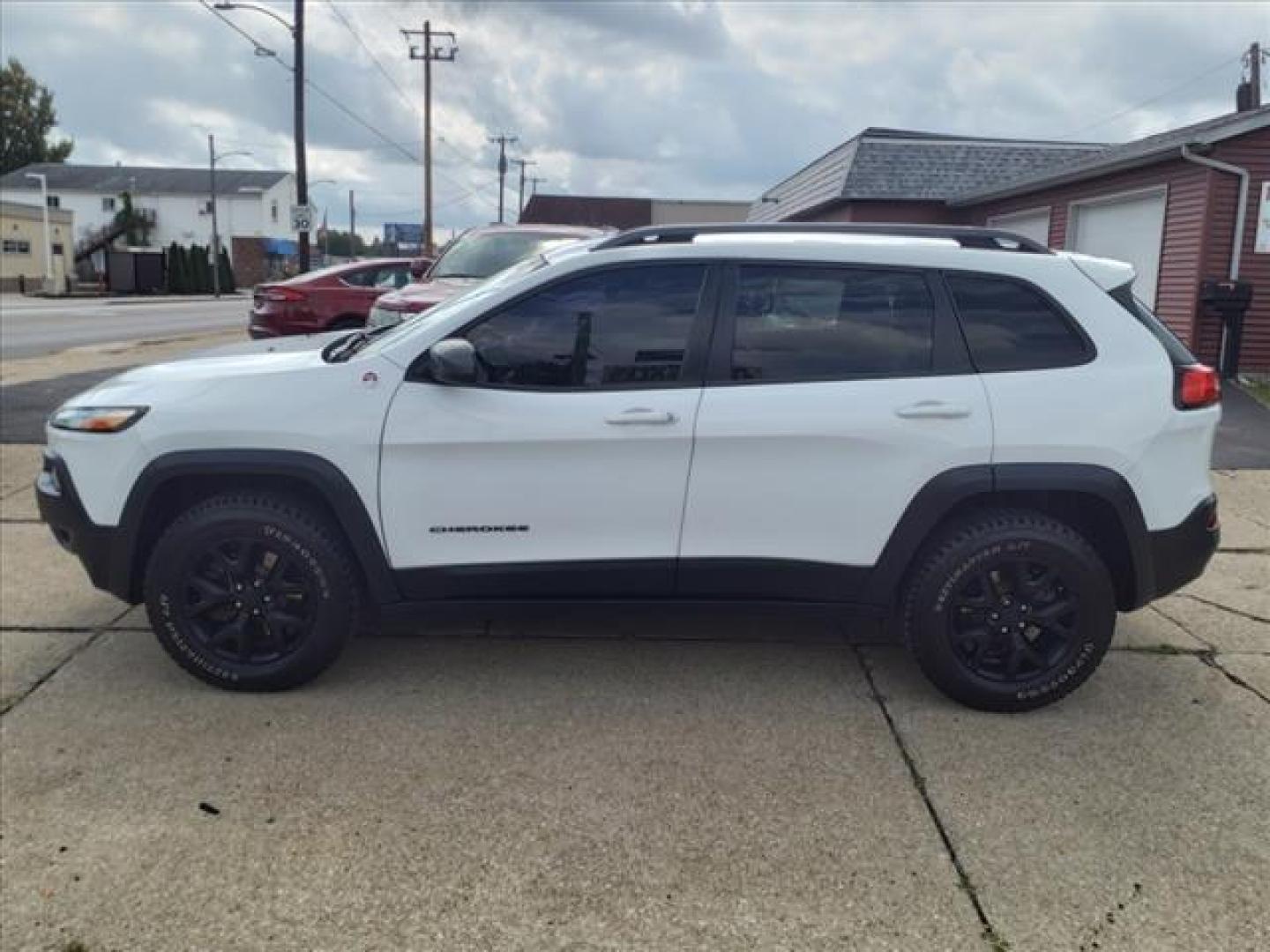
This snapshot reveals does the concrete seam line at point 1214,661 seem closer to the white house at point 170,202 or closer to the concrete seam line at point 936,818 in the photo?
the concrete seam line at point 936,818

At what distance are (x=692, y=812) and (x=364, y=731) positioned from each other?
1248 mm

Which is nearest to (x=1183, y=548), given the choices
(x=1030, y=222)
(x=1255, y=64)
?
(x=1030, y=222)

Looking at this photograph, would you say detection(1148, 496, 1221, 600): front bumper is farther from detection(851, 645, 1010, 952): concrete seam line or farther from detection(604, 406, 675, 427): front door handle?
detection(604, 406, 675, 427): front door handle

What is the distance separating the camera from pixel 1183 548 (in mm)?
3750

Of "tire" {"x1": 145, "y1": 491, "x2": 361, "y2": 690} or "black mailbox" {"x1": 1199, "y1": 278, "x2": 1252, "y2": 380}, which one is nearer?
"tire" {"x1": 145, "y1": 491, "x2": 361, "y2": 690}

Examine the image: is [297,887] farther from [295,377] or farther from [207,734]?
[295,377]

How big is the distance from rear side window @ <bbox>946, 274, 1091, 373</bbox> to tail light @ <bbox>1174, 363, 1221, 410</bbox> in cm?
34

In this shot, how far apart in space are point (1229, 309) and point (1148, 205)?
236 centimetres

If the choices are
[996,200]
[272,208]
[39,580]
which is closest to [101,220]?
[272,208]

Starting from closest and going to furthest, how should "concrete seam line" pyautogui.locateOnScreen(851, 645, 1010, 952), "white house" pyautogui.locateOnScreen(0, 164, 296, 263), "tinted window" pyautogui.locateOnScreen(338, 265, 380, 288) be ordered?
Answer: "concrete seam line" pyautogui.locateOnScreen(851, 645, 1010, 952), "tinted window" pyautogui.locateOnScreen(338, 265, 380, 288), "white house" pyautogui.locateOnScreen(0, 164, 296, 263)

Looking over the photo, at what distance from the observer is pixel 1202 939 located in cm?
254

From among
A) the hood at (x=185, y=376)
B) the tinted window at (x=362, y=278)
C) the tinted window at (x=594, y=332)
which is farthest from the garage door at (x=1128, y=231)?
the hood at (x=185, y=376)

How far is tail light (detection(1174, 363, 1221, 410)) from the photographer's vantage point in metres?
3.68

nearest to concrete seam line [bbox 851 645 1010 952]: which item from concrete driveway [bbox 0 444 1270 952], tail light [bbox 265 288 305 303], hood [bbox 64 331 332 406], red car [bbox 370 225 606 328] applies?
concrete driveway [bbox 0 444 1270 952]
